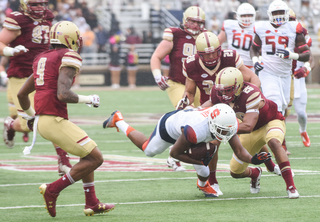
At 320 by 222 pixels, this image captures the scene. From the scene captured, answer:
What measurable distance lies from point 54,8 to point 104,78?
3.93 meters

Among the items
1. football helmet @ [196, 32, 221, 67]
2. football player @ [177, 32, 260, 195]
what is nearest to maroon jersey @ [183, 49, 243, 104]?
football player @ [177, 32, 260, 195]

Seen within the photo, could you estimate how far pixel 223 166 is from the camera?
7621 millimetres

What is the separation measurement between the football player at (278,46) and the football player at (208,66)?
1681 millimetres

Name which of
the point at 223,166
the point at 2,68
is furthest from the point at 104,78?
the point at 223,166

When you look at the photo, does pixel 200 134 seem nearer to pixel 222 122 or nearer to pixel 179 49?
pixel 222 122

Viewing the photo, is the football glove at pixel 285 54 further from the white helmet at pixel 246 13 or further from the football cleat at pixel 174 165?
the football cleat at pixel 174 165

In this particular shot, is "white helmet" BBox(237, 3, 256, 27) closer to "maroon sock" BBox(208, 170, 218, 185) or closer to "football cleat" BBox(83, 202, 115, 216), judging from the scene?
"maroon sock" BBox(208, 170, 218, 185)

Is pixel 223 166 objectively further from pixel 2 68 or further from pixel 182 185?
pixel 2 68

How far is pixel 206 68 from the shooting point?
659 cm

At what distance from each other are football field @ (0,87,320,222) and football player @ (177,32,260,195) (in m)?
0.55

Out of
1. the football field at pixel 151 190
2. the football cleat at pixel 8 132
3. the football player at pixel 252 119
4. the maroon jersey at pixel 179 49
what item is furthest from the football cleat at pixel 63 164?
the football player at pixel 252 119

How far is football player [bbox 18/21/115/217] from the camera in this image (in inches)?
198

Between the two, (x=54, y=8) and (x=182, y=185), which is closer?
(x=182, y=185)

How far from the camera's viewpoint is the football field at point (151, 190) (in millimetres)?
5039
